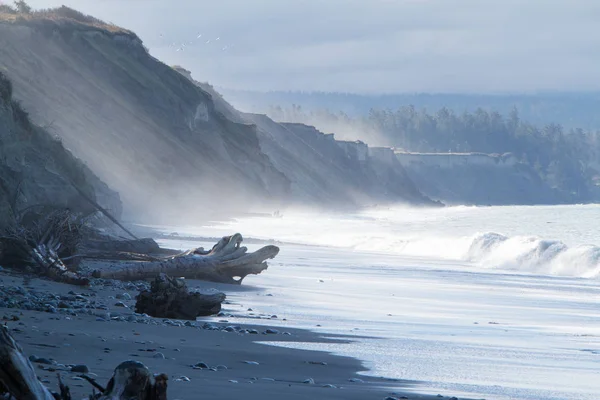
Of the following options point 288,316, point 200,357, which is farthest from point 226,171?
point 200,357

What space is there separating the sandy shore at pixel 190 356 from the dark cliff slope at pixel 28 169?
549 cm

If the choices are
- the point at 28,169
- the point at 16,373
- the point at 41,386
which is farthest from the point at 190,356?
the point at 28,169

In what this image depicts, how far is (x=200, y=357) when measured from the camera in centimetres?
826

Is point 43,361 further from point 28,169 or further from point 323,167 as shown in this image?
point 323,167

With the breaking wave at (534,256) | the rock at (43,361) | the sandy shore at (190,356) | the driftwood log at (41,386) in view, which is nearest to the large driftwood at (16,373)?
the driftwood log at (41,386)

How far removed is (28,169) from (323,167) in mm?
103828

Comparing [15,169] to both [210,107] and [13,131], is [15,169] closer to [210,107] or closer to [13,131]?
[13,131]

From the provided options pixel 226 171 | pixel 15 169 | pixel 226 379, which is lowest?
pixel 226 379

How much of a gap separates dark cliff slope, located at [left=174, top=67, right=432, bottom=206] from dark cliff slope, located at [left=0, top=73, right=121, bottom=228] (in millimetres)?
68502

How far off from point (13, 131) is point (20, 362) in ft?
48.9

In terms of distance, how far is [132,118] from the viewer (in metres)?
65.8

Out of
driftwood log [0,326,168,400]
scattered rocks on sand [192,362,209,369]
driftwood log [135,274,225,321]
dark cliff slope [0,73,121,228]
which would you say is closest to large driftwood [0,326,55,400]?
driftwood log [0,326,168,400]

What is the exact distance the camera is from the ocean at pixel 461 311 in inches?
340

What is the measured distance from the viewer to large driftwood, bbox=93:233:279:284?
1513 cm
